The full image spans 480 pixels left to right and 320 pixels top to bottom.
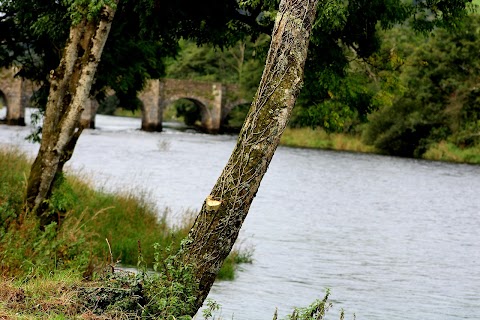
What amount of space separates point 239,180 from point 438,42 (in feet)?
174

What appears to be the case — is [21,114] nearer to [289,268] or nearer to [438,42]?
[438,42]

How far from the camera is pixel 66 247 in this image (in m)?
10.4

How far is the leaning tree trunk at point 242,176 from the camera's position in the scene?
22.9ft

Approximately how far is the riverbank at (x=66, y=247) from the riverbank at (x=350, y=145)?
42059 mm

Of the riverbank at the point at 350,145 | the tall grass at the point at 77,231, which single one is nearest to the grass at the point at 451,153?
the riverbank at the point at 350,145

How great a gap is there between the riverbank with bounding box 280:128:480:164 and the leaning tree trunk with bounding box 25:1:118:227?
47452mm

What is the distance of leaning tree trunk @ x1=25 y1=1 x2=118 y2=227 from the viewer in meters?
11.4

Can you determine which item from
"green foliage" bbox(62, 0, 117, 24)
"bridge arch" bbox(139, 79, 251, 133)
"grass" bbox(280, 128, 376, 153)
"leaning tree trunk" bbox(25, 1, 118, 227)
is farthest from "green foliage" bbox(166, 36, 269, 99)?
"green foliage" bbox(62, 0, 117, 24)

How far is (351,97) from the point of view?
1352cm

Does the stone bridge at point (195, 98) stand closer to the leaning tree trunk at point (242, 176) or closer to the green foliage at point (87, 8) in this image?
the green foliage at point (87, 8)

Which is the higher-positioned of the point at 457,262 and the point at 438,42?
the point at 438,42

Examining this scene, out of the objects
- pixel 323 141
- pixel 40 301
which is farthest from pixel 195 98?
pixel 40 301

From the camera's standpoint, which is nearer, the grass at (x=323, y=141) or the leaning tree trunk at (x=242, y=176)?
the leaning tree trunk at (x=242, y=176)

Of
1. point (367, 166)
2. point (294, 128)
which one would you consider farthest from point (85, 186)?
point (294, 128)
